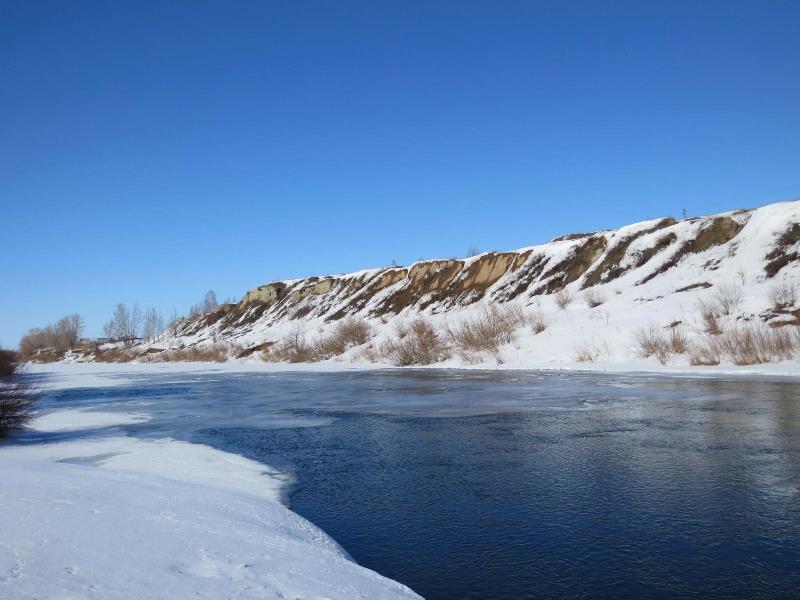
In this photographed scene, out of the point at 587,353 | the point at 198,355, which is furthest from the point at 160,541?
the point at 198,355

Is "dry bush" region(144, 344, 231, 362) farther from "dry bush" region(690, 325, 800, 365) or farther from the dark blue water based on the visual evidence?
the dark blue water

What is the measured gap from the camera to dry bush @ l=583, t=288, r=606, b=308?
36269mm

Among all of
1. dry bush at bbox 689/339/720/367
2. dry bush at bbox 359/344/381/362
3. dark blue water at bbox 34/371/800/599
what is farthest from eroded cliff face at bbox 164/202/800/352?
dark blue water at bbox 34/371/800/599

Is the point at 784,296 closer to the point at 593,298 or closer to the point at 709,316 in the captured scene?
the point at 709,316

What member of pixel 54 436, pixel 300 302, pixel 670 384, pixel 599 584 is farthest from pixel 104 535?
pixel 300 302

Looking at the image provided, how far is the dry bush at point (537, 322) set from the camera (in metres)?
33.8

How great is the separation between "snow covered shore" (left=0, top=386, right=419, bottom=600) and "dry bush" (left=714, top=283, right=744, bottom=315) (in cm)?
2529

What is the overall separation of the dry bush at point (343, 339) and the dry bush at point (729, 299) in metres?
23.4

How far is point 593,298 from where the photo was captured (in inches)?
1451

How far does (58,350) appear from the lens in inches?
5064

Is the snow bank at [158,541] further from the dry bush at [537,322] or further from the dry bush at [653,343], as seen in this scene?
the dry bush at [537,322]

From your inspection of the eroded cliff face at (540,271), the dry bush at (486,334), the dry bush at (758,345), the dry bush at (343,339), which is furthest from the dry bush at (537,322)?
the dry bush at (343,339)

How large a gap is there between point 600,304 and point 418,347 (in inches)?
416

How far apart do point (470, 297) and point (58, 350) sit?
104163mm
